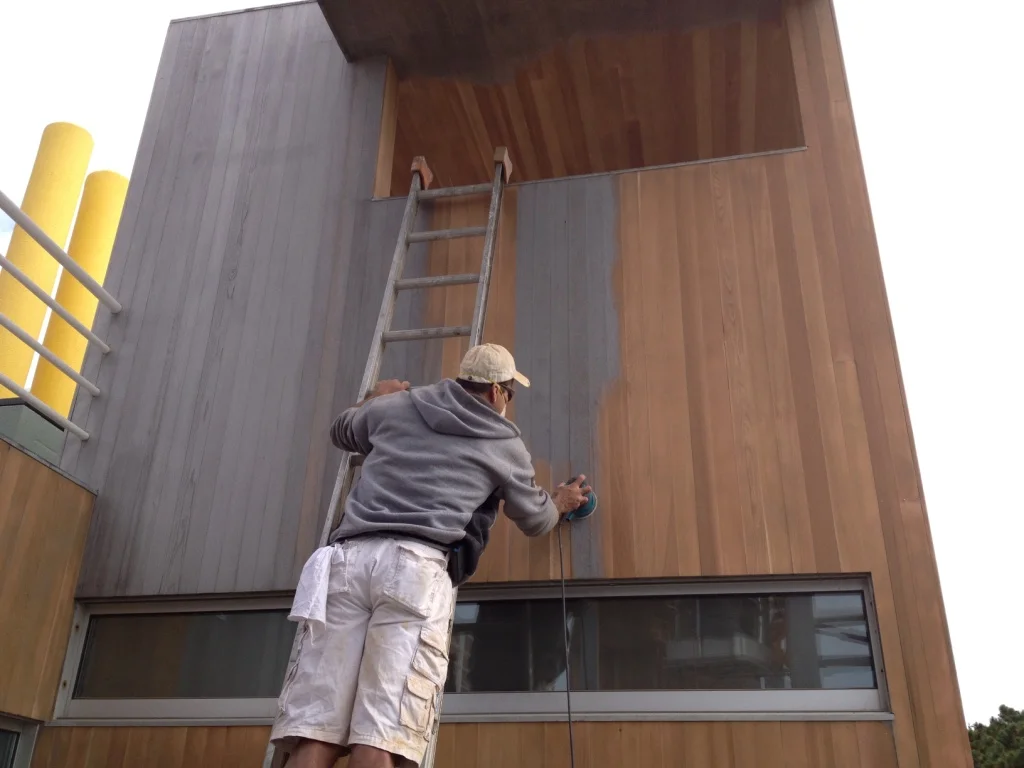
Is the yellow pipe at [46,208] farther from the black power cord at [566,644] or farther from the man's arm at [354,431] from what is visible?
the black power cord at [566,644]

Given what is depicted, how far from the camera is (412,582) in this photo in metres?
1.83

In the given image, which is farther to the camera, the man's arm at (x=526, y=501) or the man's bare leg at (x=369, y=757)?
the man's arm at (x=526, y=501)

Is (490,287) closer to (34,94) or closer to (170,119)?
(170,119)

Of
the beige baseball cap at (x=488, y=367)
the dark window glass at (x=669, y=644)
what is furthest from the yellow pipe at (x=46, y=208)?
the beige baseball cap at (x=488, y=367)

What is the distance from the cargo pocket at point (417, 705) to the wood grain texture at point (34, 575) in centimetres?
168

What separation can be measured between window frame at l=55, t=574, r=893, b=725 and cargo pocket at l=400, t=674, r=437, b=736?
0.86 m

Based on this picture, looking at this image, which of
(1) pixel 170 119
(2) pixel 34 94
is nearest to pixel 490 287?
(1) pixel 170 119

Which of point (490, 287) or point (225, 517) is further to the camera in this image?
point (490, 287)

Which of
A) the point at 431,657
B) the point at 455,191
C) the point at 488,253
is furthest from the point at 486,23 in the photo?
the point at 431,657

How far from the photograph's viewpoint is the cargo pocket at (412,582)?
5.97 ft

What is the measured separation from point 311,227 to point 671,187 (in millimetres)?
1563

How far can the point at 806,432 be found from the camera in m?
2.79

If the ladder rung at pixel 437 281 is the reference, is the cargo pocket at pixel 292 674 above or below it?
below

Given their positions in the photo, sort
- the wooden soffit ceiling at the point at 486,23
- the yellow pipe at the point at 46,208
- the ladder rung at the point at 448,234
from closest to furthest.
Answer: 1. the ladder rung at the point at 448,234
2. the wooden soffit ceiling at the point at 486,23
3. the yellow pipe at the point at 46,208
